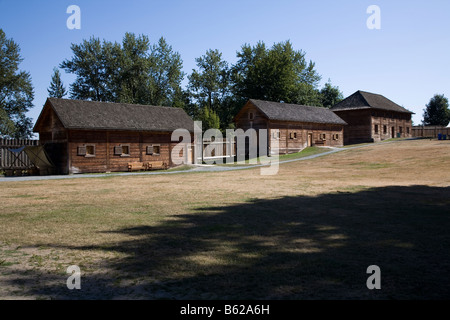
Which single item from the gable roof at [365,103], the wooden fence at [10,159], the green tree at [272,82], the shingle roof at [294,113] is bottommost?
the wooden fence at [10,159]

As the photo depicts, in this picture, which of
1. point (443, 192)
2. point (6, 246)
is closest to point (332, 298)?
point (6, 246)

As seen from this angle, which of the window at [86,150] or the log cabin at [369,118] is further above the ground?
the log cabin at [369,118]

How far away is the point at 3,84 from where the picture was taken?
50.8 metres

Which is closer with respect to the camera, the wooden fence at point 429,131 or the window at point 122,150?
the window at point 122,150

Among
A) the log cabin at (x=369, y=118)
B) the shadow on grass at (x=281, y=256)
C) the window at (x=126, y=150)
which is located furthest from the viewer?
the log cabin at (x=369, y=118)

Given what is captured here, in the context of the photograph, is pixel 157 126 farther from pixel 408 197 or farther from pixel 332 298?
pixel 332 298

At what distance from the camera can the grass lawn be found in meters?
4.75

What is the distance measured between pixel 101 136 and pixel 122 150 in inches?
85.9

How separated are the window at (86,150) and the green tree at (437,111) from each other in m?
70.1

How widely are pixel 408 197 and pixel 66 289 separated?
1163 cm

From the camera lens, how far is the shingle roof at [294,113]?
43.3 m

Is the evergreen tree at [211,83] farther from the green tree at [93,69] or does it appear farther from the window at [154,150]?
the window at [154,150]

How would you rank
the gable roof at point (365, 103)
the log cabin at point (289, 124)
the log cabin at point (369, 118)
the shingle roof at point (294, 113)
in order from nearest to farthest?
1. the log cabin at point (289, 124)
2. the shingle roof at point (294, 113)
3. the log cabin at point (369, 118)
4. the gable roof at point (365, 103)

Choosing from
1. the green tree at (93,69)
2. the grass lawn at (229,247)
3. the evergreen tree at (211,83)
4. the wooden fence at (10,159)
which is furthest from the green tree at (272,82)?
the grass lawn at (229,247)
